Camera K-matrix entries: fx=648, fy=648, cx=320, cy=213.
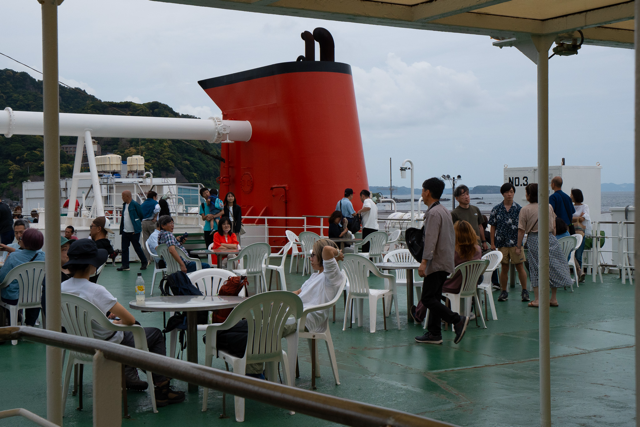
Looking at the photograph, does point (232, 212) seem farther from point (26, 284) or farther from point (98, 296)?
point (98, 296)

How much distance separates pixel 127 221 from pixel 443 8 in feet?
34.1

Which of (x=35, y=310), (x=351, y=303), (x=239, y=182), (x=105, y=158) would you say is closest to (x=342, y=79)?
(x=239, y=182)

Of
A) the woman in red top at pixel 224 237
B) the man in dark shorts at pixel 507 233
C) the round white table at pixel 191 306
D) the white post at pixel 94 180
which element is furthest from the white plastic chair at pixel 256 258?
the white post at pixel 94 180

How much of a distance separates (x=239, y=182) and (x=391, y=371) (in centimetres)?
1122

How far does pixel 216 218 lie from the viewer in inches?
463

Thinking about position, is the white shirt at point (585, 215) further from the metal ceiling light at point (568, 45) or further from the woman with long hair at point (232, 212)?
the metal ceiling light at point (568, 45)

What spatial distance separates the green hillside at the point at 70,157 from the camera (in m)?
40.2

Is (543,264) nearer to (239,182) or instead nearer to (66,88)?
(239,182)

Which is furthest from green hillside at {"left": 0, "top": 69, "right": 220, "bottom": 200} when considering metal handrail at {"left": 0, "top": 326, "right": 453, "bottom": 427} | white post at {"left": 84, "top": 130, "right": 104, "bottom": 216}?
metal handrail at {"left": 0, "top": 326, "right": 453, "bottom": 427}

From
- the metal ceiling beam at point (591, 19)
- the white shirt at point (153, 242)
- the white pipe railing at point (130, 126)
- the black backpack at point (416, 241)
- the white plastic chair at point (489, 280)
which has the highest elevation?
the white pipe railing at point (130, 126)

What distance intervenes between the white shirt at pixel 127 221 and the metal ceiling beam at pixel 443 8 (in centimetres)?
1019

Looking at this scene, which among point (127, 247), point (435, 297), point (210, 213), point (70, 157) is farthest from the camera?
point (70, 157)

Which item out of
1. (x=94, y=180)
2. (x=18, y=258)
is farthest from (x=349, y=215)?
(x=18, y=258)

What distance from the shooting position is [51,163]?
2.50 metres
